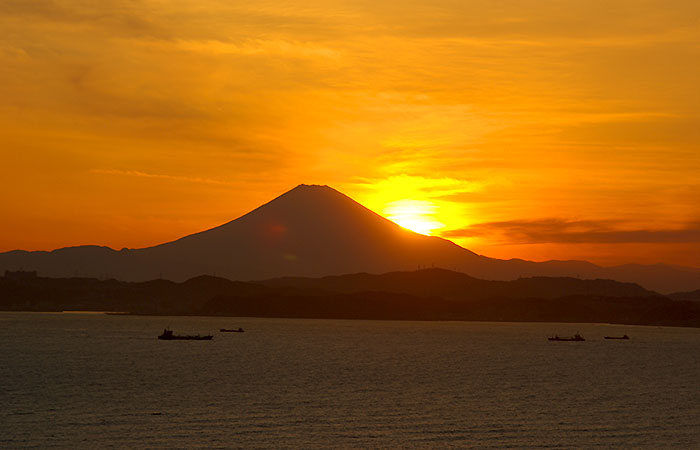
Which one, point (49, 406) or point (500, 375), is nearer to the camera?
point (49, 406)

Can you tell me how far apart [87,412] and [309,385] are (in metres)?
30.5

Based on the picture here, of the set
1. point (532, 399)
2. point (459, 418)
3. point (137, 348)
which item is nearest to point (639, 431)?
point (459, 418)

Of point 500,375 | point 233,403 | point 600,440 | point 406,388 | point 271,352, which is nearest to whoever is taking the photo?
point 600,440

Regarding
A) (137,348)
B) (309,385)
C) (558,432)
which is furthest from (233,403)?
(137,348)

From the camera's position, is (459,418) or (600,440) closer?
(600,440)

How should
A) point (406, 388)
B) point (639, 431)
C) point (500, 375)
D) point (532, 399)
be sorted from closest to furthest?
point (639, 431) < point (532, 399) < point (406, 388) < point (500, 375)

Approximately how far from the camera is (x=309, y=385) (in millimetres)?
90438

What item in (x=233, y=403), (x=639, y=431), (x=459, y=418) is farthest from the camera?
(x=233, y=403)

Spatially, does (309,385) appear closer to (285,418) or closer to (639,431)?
(285,418)

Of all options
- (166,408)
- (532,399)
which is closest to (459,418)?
(532,399)

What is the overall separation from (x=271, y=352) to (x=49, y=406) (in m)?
94.0

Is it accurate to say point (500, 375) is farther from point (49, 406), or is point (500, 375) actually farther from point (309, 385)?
point (49, 406)

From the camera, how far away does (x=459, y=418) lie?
64062 millimetres

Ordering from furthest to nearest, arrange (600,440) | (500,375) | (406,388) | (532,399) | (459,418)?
1. (500,375)
2. (406,388)
3. (532,399)
4. (459,418)
5. (600,440)
